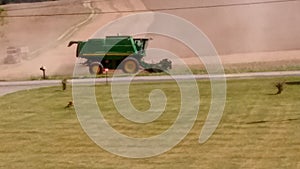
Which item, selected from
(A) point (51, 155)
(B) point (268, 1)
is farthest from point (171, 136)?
(B) point (268, 1)

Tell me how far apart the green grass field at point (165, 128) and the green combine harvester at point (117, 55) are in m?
10.6

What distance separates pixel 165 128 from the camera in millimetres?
21047

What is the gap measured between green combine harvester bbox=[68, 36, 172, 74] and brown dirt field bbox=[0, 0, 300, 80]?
4.64 meters

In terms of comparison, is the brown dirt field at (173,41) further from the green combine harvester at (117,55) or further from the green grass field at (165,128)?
the green grass field at (165,128)

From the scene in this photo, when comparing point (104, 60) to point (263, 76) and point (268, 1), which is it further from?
point (268, 1)

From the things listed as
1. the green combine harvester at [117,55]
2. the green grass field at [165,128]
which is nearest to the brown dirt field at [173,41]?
the green combine harvester at [117,55]

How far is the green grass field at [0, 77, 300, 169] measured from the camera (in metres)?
16.2

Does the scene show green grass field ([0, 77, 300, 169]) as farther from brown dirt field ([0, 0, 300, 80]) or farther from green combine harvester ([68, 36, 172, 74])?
brown dirt field ([0, 0, 300, 80])

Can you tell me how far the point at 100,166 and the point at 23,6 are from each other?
6875cm

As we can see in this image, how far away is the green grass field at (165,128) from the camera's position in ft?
53.2

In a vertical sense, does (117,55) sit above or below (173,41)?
below

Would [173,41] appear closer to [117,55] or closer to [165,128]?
[117,55]

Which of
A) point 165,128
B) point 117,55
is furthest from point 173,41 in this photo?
point 165,128

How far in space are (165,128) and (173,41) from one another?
35.2m
